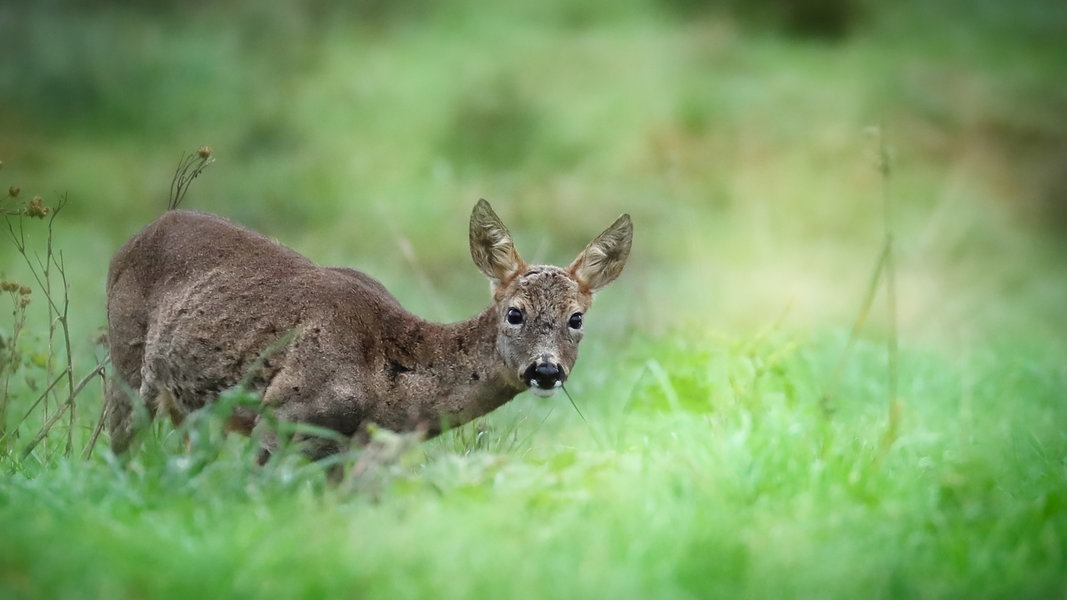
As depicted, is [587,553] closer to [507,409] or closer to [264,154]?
[507,409]

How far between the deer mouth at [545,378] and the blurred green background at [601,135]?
5.24 m

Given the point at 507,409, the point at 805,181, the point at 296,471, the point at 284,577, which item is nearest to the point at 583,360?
the point at 507,409

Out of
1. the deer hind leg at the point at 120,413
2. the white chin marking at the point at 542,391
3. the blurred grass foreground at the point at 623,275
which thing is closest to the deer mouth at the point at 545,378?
the white chin marking at the point at 542,391

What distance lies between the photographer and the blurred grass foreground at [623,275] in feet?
14.0

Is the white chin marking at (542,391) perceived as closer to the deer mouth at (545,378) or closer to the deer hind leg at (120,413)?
the deer mouth at (545,378)

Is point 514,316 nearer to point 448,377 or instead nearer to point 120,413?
point 448,377

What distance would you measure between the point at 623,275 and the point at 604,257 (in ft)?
19.5

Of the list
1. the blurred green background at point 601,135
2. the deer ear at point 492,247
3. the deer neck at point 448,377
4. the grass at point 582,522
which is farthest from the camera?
the blurred green background at point 601,135

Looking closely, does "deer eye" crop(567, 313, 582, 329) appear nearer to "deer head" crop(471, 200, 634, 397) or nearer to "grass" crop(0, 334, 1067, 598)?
"deer head" crop(471, 200, 634, 397)

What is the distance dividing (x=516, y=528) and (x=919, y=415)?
347 cm

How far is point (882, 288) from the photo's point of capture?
13672 mm

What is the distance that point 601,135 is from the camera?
16406 millimetres

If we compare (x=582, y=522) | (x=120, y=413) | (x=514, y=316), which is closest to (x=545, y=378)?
(x=514, y=316)

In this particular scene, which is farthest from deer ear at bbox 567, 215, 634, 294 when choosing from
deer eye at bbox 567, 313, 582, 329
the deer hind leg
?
the deer hind leg
